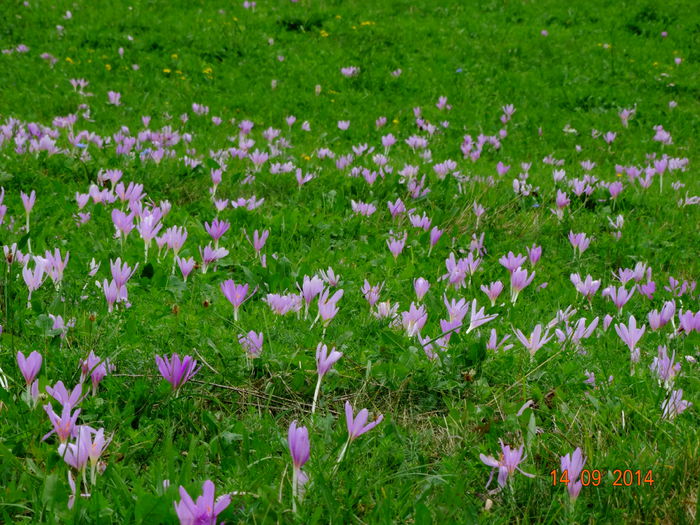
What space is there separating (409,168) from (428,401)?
3.42 meters

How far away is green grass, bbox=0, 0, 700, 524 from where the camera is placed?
5.96ft

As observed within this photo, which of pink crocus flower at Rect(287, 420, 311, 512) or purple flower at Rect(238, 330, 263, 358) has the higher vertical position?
pink crocus flower at Rect(287, 420, 311, 512)

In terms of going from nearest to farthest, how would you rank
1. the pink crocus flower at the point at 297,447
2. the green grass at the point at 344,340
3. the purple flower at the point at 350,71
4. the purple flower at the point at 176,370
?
the pink crocus flower at the point at 297,447, the green grass at the point at 344,340, the purple flower at the point at 176,370, the purple flower at the point at 350,71

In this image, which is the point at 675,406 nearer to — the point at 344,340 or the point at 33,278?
the point at 344,340

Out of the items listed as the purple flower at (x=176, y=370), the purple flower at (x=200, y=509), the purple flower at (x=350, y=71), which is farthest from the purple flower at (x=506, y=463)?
the purple flower at (x=350, y=71)

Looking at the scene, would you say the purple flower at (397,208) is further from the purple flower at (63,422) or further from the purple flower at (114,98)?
the purple flower at (114,98)

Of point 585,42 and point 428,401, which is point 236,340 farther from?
point 585,42

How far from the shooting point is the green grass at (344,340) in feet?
5.96

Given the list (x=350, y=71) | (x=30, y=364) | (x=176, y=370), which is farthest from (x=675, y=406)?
(x=350, y=71)

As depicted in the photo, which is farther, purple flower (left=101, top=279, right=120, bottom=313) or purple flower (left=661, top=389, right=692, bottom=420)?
purple flower (left=101, top=279, right=120, bottom=313)

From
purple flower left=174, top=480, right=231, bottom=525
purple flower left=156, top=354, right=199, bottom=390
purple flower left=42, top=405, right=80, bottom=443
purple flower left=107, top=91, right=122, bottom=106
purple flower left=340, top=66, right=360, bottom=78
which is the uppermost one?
purple flower left=174, top=480, right=231, bottom=525

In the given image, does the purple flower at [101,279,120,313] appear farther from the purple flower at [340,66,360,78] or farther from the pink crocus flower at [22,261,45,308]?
the purple flower at [340,66,360,78]

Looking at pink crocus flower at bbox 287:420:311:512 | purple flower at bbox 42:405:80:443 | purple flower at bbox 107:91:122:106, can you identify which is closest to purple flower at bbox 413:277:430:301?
pink crocus flower at bbox 287:420:311:512

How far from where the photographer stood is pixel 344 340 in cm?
269
